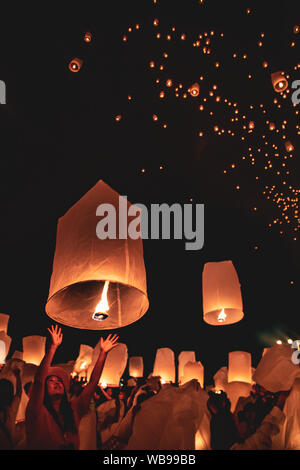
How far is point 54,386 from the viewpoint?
8.11ft

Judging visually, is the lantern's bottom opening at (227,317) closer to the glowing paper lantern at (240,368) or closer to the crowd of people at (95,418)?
the glowing paper lantern at (240,368)

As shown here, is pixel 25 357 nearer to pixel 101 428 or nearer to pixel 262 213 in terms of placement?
pixel 101 428

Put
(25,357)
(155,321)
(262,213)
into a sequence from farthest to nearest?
(155,321), (262,213), (25,357)

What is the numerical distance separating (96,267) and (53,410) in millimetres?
954

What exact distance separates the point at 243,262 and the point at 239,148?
4.12 meters

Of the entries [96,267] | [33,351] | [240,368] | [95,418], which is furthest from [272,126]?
[33,351]

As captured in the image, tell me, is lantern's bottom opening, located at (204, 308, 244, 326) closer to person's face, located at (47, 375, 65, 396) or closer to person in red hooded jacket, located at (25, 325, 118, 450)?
person in red hooded jacket, located at (25, 325, 118, 450)

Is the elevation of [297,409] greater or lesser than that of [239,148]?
lesser

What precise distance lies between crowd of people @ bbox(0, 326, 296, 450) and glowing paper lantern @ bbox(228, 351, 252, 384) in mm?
2311

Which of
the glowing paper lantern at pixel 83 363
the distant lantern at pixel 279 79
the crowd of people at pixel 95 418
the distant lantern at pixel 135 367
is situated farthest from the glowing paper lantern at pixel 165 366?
the distant lantern at pixel 279 79

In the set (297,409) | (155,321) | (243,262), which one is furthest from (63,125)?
(155,321)

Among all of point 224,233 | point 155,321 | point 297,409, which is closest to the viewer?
point 297,409

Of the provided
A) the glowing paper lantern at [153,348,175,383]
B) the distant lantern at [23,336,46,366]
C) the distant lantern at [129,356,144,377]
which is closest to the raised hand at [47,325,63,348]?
the distant lantern at [23,336,46,366]

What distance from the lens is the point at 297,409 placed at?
2143 millimetres
